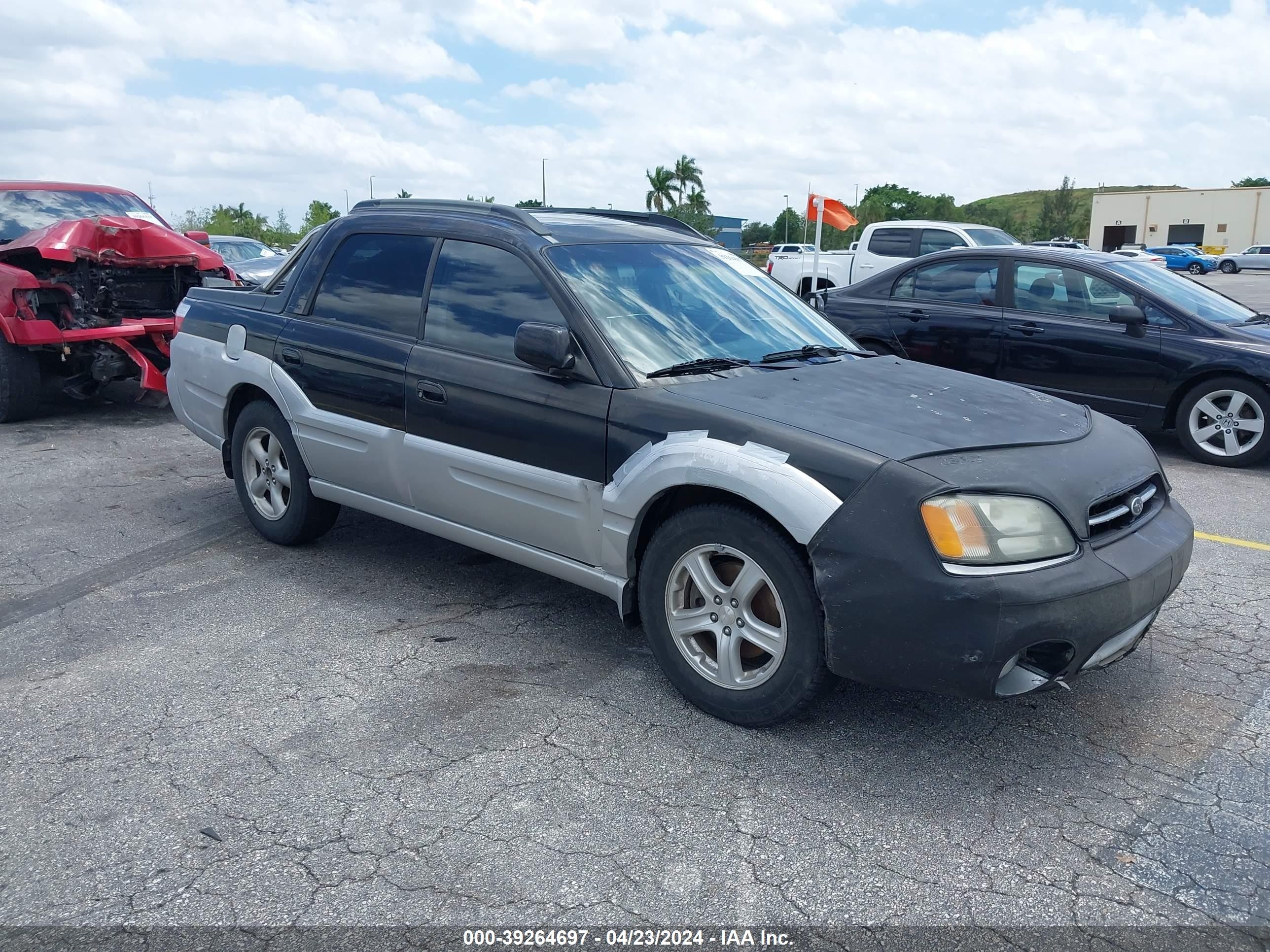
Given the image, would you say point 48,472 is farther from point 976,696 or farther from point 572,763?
point 976,696

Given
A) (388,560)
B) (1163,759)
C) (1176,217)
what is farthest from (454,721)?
(1176,217)

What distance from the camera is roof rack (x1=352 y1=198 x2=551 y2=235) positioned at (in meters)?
4.39

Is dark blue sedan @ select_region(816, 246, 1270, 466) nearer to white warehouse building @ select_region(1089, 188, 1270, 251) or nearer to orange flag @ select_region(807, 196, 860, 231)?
orange flag @ select_region(807, 196, 860, 231)

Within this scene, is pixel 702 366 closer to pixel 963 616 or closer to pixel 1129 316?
pixel 963 616

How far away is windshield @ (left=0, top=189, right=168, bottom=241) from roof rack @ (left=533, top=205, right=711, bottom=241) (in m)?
6.37

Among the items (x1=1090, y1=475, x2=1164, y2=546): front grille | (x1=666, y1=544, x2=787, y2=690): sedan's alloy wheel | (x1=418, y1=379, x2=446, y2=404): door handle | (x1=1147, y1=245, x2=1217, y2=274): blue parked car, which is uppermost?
(x1=1147, y1=245, x2=1217, y2=274): blue parked car

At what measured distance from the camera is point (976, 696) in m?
3.05

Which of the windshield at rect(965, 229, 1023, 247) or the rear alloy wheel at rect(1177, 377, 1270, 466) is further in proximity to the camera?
the windshield at rect(965, 229, 1023, 247)

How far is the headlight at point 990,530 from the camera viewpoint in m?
3.01

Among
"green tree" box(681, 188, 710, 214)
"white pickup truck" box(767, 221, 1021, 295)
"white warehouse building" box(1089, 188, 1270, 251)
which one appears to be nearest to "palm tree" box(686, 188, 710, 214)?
"green tree" box(681, 188, 710, 214)

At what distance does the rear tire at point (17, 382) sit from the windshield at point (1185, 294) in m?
8.84

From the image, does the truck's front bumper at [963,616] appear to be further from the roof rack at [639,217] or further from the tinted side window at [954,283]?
the tinted side window at [954,283]

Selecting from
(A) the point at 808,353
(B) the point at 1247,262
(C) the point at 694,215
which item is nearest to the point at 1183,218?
(B) the point at 1247,262

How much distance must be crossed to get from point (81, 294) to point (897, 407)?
24.9 feet
